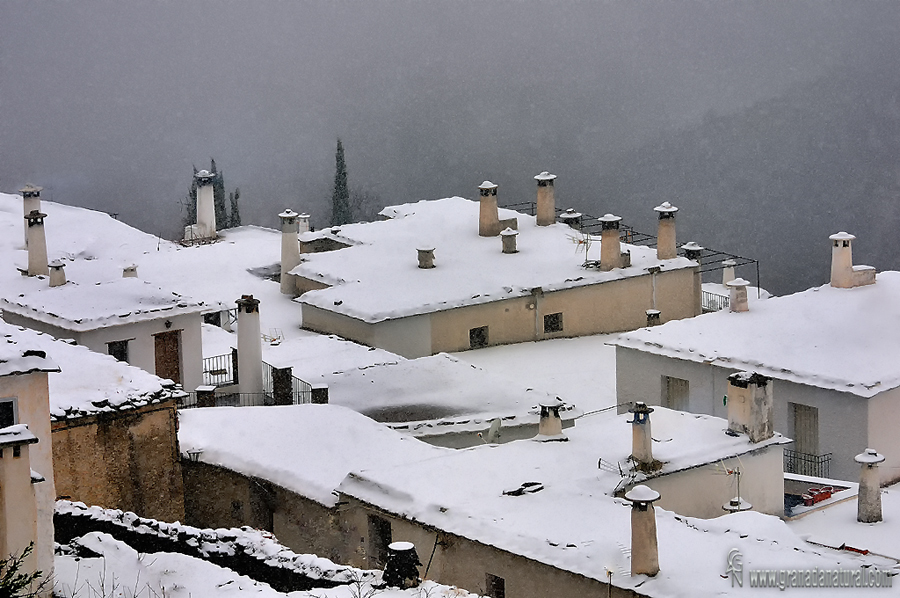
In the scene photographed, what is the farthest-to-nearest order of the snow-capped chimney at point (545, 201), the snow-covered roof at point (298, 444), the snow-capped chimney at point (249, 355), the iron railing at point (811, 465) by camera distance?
the snow-capped chimney at point (545, 201), the iron railing at point (811, 465), the snow-capped chimney at point (249, 355), the snow-covered roof at point (298, 444)

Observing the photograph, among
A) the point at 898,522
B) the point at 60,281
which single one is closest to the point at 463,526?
the point at 898,522

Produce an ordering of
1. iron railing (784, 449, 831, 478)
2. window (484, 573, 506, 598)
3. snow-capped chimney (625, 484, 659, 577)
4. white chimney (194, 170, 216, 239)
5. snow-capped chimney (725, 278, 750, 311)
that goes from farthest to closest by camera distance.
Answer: white chimney (194, 170, 216, 239)
snow-capped chimney (725, 278, 750, 311)
iron railing (784, 449, 831, 478)
window (484, 573, 506, 598)
snow-capped chimney (625, 484, 659, 577)

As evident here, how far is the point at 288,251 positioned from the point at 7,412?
91.7 feet

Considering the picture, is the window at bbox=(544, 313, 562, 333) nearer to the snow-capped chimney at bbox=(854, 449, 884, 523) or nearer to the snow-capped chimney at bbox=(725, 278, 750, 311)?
the snow-capped chimney at bbox=(725, 278, 750, 311)

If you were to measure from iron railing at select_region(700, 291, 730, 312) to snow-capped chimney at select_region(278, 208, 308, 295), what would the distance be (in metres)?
11.7

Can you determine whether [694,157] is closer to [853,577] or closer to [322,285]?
[322,285]

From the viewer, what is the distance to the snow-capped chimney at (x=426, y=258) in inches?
1704

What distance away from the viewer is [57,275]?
36531 millimetres

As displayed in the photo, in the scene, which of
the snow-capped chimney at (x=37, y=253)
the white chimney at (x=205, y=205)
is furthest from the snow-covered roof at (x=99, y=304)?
the white chimney at (x=205, y=205)

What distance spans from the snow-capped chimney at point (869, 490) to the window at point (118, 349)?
1474 centimetres

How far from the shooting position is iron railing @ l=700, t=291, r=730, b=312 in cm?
4711

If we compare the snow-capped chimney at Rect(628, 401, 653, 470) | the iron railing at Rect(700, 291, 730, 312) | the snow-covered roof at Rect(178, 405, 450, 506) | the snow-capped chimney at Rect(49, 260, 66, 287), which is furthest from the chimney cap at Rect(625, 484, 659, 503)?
the iron railing at Rect(700, 291, 730, 312)

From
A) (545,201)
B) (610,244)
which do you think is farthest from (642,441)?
(545,201)

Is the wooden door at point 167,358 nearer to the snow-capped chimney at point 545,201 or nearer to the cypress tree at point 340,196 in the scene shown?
the snow-capped chimney at point 545,201
